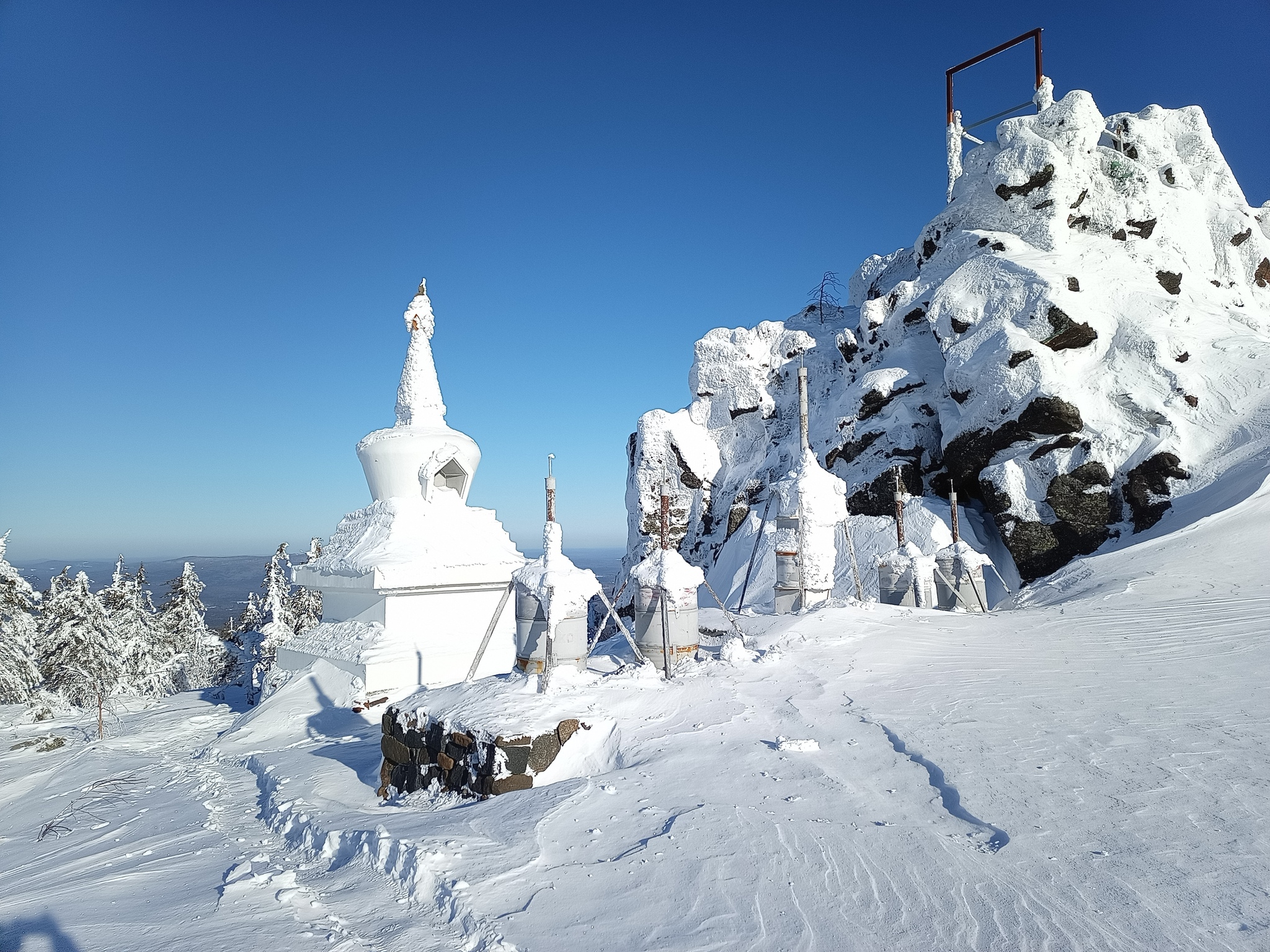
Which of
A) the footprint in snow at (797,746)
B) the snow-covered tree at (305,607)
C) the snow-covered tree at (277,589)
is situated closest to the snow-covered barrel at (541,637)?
the footprint in snow at (797,746)

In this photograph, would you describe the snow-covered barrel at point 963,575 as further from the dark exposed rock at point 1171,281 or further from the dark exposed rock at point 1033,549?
the dark exposed rock at point 1171,281

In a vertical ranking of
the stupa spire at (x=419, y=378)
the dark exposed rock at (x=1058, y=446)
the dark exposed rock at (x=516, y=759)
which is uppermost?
the stupa spire at (x=419, y=378)

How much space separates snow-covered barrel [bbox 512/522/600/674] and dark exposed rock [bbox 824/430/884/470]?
23.2 meters

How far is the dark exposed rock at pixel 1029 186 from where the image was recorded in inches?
1221

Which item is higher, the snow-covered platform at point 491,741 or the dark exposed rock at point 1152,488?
the dark exposed rock at point 1152,488

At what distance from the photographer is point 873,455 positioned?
102ft

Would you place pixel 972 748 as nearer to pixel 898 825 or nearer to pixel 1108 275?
pixel 898 825

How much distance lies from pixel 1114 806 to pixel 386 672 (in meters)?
12.4

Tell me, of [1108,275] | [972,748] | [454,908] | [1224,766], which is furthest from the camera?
[1108,275]

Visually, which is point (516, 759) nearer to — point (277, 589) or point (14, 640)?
point (277, 589)

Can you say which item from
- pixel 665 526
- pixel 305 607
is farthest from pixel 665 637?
pixel 305 607

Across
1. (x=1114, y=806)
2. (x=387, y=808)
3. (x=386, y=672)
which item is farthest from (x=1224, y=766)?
(x=386, y=672)

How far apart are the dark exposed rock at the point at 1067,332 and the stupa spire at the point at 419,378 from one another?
74.7 ft

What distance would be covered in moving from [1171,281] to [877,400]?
1236 centimetres
